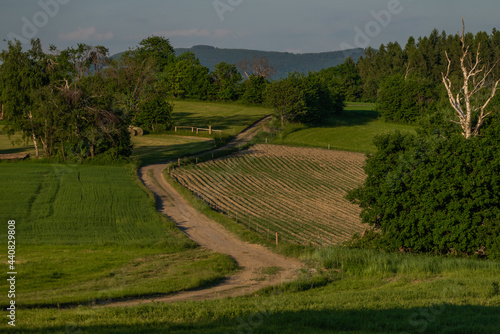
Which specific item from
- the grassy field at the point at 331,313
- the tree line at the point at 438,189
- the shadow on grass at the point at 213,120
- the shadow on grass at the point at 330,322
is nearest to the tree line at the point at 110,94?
the shadow on grass at the point at 213,120

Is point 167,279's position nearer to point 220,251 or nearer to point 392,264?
point 220,251

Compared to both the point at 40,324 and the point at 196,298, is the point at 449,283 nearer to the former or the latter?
the point at 196,298

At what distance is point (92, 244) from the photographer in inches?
1016

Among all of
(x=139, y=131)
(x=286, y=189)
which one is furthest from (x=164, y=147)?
(x=286, y=189)

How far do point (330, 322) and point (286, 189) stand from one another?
31.6 metres

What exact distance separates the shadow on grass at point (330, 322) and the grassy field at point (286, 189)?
13.6 meters

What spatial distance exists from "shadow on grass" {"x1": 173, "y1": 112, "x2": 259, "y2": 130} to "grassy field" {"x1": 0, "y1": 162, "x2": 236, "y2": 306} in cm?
3961

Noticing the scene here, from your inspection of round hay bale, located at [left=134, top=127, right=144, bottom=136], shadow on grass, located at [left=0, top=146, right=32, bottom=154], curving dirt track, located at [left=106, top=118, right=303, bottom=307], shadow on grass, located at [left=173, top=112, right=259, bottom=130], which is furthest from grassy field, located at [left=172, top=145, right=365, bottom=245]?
shadow on grass, located at [left=0, top=146, right=32, bottom=154]

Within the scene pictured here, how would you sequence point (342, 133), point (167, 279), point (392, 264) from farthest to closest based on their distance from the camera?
point (342, 133)
point (392, 264)
point (167, 279)

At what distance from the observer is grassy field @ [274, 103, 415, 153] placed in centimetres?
6931

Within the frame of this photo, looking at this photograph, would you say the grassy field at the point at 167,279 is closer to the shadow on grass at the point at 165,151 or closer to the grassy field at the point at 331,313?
the grassy field at the point at 331,313

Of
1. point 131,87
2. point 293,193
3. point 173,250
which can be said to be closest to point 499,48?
point 131,87

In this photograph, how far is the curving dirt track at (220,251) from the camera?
736 inches

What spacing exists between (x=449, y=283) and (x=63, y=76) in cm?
4548
